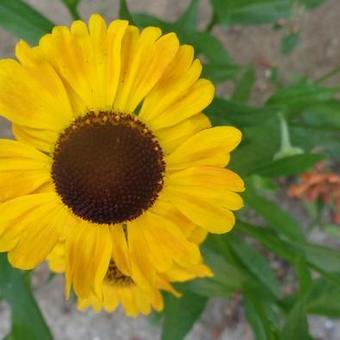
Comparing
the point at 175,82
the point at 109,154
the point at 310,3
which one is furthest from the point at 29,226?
the point at 310,3

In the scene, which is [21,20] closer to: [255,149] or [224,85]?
[255,149]

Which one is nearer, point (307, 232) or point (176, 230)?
point (176, 230)

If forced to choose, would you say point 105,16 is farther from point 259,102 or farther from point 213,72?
point 213,72

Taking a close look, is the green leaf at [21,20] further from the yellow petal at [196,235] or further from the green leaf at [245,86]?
the green leaf at [245,86]

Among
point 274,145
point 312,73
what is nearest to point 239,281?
point 274,145

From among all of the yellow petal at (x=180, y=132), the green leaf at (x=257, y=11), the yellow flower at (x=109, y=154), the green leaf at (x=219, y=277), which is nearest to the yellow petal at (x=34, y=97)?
the yellow flower at (x=109, y=154)

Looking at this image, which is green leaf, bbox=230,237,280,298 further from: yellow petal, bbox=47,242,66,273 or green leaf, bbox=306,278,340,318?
yellow petal, bbox=47,242,66,273
